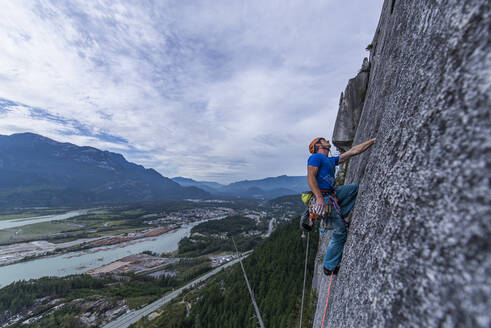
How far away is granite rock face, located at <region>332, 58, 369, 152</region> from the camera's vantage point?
8.59m

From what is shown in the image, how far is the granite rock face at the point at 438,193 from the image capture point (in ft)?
3.20

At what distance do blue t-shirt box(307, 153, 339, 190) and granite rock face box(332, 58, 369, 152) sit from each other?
260 inches

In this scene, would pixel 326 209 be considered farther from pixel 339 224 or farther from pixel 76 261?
pixel 76 261

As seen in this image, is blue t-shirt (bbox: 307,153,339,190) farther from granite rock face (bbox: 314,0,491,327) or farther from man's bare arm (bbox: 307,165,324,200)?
granite rock face (bbox: 314,0,491,327)

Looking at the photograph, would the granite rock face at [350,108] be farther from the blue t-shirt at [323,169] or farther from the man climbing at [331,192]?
the blue t-shirt at [323,169]

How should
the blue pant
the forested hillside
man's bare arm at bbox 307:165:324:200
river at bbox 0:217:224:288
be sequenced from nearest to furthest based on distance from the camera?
man's bare arm at bbox 307:165:324:200, the blue pant, the forested hillside, river at bbox 0:217:224:288

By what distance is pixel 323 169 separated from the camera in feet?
11.2

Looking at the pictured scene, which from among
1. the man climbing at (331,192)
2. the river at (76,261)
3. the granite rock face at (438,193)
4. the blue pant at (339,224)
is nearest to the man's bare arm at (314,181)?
the man climbing at (331,192)

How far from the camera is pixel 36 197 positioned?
18775cm

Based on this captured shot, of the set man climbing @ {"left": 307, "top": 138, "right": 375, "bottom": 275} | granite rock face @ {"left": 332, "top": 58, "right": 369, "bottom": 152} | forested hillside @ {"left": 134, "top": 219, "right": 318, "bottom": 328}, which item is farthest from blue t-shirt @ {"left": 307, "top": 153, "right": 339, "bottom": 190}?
forested hillside @ {"left": 134, "top": 219, "right": 318, "bottom": 328}

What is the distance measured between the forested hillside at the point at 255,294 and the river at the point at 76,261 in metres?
39.9

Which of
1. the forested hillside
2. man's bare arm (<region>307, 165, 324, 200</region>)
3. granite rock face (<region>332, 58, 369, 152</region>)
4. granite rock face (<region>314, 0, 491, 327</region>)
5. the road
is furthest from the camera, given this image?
the road

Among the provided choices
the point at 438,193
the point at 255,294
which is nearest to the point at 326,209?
the point at 438,193

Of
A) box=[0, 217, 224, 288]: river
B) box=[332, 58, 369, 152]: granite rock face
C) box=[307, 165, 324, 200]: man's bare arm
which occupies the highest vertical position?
box=[332, 58, 369, 152]: granite rock face
